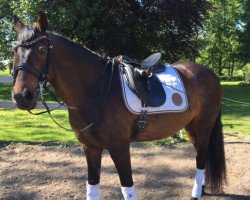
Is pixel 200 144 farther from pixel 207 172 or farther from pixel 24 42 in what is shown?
pixel 24 42

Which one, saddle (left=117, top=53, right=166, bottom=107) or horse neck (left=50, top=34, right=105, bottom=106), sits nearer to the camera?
horse neck (left=50, top=34, right=105, bottom=106)

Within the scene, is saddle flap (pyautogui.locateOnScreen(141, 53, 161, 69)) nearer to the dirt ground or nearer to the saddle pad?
the saddle pad

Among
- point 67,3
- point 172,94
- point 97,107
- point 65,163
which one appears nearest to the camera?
point 97,107

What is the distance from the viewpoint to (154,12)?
53.0 ft

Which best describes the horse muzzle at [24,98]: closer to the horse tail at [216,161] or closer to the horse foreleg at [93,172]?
the horse foreleg at [93,172]

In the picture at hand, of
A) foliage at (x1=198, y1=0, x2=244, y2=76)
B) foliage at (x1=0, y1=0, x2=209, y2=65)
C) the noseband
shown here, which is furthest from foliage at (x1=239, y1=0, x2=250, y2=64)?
the noseband

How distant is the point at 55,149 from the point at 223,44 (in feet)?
97.4

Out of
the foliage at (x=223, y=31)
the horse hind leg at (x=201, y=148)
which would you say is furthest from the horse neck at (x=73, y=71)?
the foliage at (x=223, y=31)

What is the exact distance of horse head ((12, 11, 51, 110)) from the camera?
2.59m

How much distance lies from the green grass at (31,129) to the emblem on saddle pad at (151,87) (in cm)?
365

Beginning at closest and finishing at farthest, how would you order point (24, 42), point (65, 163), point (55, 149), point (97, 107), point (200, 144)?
point (24, 42) → point (97, 107) → point (200, 144) → point (65, 163) → point (55, 149)

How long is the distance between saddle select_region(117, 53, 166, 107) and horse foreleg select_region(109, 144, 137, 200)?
0.49m

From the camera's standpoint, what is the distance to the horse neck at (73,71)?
2.94m

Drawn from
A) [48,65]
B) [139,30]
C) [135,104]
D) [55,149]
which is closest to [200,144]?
[135,104]
